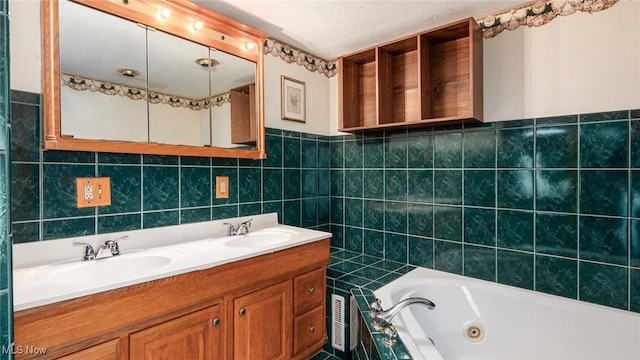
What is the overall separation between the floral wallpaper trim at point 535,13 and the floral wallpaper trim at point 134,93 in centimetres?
172

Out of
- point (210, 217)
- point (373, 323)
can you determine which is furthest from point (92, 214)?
point (373, 323)

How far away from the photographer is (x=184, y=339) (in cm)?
131

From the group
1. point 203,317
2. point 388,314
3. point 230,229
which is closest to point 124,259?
point 203,317

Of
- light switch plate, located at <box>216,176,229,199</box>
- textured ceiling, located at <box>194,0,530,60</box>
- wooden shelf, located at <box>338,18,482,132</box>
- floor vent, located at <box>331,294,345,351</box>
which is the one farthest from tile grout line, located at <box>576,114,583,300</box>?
light switch plate, located at <box>216,176,229,199</box>

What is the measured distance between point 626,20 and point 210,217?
8.18 feet

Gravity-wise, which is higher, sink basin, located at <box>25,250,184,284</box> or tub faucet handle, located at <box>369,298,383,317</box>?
sink basin, located at <box>25,250,184,284</box>

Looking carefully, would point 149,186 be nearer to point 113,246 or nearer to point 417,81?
point 113,246

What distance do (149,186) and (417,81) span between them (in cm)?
184

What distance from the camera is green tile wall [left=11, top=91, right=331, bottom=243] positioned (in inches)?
49.9

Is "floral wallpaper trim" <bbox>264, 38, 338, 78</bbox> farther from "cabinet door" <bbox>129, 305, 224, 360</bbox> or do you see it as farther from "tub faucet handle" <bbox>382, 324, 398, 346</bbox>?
"tub faucet handle" <bbox>382, 324, 398, 346</bbox>

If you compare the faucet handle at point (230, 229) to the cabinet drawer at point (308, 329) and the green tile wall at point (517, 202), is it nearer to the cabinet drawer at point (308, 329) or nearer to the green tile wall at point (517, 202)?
the cabinet drawer at point (308, 329)

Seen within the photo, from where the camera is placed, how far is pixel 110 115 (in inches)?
57.1

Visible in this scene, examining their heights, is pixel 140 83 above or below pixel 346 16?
below

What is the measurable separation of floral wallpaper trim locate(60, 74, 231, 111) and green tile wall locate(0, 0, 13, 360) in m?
0.74
